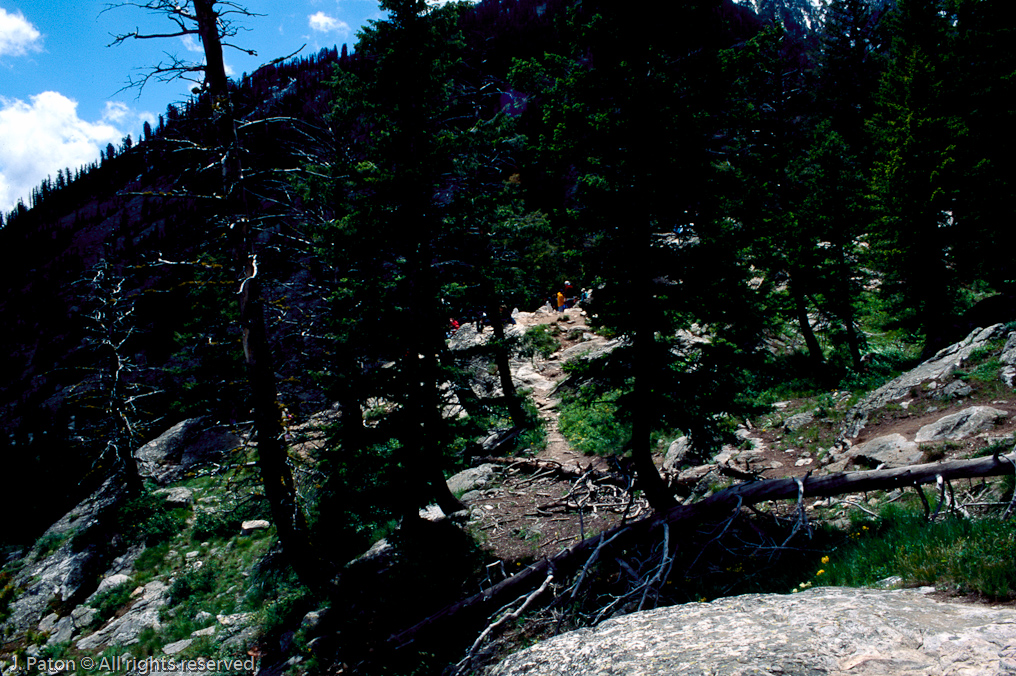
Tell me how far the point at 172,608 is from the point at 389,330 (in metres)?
9.92

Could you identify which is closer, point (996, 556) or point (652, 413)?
point (996, 556)

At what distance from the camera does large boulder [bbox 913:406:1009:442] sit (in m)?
8.39

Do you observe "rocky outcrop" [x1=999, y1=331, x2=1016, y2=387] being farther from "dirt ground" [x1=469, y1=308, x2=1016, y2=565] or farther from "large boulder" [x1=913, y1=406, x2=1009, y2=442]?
"large boulder" [x1=913, y1=406, x2=1009, y2=442]

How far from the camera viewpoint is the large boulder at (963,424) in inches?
330

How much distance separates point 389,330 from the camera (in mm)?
10156

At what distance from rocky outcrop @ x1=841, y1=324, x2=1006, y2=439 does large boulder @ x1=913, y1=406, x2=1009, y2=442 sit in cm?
232

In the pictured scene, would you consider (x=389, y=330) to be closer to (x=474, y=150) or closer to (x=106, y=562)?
(x=474, y=150)

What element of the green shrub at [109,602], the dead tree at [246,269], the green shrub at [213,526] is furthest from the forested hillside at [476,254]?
the green shrub at [109,602]

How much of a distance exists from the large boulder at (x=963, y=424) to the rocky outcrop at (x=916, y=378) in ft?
7.60

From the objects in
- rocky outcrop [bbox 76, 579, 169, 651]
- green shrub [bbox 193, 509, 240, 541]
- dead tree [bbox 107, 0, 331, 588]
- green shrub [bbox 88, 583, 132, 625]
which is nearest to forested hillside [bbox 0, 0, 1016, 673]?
dead tree [bbox 107, 0, 331, 588]

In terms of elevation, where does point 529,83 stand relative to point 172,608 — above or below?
above

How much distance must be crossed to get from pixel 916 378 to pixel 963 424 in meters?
4.57

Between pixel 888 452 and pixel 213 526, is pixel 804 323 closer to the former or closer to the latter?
pixel 888 452

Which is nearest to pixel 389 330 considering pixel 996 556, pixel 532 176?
pixel 996 556
